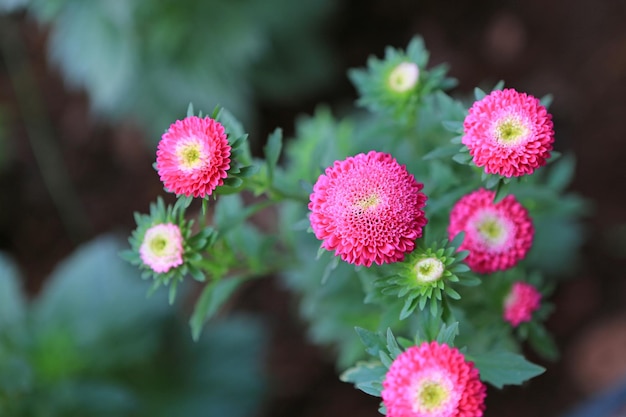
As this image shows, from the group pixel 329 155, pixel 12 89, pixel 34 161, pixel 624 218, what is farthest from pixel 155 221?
pixel 12 89

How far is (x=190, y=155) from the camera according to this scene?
102 cm

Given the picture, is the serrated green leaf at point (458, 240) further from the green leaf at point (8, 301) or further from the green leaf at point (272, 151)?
the green leaf at point (8, 301)

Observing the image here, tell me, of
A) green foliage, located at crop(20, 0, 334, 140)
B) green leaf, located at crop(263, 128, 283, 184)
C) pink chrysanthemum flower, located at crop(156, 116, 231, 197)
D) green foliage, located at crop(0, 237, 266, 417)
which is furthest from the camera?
green foliage, located at crop(20, 0, 334, 140)

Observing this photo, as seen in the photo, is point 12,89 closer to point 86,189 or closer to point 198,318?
point 86,189

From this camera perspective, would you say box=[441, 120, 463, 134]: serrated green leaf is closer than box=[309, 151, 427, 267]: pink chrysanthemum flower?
No

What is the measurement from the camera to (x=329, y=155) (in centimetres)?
133

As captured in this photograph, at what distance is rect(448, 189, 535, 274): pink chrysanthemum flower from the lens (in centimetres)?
111

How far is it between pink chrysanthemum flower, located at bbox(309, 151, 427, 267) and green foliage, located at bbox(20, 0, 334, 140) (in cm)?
135

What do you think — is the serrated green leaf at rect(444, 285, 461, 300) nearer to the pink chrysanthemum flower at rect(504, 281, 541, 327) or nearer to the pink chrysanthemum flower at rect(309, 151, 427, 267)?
the pink chrysanthemum flower at rect(309, 151, 427, 267)

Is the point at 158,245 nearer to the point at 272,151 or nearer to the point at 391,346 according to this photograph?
the point at 272,151

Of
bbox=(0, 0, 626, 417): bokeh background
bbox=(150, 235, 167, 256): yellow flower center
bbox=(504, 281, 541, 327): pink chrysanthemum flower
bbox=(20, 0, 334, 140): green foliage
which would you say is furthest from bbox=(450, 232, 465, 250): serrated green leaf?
bbox=(20, 0, 334, 140): green foliage

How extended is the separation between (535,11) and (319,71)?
2.61ft

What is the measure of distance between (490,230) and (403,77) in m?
0.31

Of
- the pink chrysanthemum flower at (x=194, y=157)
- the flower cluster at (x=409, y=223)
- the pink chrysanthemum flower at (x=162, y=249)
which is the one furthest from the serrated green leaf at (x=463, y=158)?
the pink chrysanthemum flower at (x=162, y=249)
